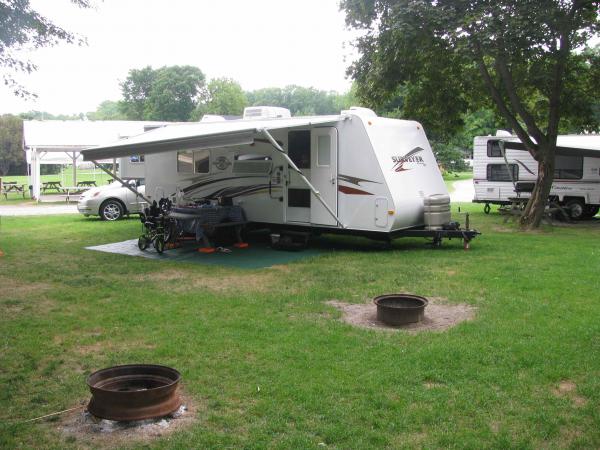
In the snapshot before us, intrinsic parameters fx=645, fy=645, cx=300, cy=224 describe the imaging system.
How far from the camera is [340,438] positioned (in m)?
4.12

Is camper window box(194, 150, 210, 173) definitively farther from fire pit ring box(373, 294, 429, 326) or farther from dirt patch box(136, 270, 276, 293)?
fire pit ring box(373, 294, 429, 326)

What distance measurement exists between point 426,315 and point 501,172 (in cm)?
1377

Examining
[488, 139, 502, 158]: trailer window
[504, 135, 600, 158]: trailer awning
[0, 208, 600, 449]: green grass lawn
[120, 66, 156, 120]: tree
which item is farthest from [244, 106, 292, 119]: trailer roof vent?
[120, 66, 156, 120]: tree

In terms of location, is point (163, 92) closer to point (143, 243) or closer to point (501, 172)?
point (501, 172)

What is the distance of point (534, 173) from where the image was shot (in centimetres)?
1919

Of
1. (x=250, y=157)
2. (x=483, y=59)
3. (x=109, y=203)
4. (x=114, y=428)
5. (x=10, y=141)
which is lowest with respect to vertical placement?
(x=114, y=428)

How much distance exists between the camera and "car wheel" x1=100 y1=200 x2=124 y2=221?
60.2 ft

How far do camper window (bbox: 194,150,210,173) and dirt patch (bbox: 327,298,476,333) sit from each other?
6.27m

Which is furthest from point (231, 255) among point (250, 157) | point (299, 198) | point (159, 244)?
point (250, 157)

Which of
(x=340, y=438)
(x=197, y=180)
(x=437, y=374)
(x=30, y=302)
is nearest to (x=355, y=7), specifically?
(x=197, y=180)

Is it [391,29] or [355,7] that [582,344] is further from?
[355,7]

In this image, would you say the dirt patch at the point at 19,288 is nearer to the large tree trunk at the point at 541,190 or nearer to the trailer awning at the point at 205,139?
the trailer awning at the point at 205,139

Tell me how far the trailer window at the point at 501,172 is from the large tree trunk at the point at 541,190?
14.6 feet

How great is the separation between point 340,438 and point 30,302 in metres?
5.34
